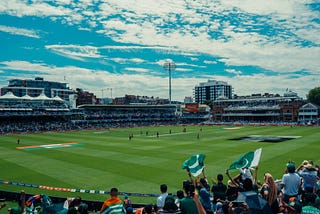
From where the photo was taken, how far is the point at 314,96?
12106cm

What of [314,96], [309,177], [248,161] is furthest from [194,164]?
[314,96]

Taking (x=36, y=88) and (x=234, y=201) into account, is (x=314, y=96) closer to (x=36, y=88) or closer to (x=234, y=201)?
(x=234, y=201)

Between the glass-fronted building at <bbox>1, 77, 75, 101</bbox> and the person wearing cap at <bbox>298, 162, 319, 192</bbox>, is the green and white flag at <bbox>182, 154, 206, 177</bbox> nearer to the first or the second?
the person wearing cap at <bbox>298, 162, 319, 192</bbox>

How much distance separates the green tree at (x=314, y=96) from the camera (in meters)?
120

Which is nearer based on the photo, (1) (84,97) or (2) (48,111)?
(2) (48,111)

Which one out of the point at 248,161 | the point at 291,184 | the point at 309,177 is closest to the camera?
the point at 291,184

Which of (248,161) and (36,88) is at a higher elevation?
(36,88)

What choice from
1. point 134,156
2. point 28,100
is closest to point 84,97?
point 28,100

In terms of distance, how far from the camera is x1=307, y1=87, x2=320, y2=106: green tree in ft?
393

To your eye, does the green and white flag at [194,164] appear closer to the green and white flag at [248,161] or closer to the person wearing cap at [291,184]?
the green and white flag at [248,161]

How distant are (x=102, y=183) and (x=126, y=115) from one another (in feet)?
325

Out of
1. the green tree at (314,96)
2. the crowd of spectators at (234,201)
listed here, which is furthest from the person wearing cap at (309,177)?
the green tree at (314,96)

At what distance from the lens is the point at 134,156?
2819 cm

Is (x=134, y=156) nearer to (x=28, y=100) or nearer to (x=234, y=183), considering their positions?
(x=234, y=183)
